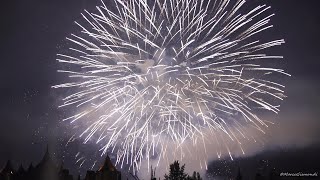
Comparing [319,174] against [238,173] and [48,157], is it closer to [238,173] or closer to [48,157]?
[238,173]

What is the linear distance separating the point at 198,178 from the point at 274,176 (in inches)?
873

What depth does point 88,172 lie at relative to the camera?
83000mm

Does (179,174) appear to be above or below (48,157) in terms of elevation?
below

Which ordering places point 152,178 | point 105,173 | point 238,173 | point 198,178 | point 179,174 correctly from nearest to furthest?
point 179,174, point 152,178, point 198,178, point 105,173, point 238,173

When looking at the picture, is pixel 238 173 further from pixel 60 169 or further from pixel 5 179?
pixel 5 179

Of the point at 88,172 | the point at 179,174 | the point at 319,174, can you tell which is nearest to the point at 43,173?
the point at 88,172

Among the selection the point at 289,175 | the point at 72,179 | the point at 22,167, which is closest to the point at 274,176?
the point at 289,175

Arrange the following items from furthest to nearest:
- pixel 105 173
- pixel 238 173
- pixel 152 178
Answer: pixel 238 173
pixel 105 173
pixel 152 178

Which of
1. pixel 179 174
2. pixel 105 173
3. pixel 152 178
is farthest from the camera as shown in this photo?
pixel 105 173

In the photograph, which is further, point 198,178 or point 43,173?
point 43,173

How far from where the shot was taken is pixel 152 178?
59406mm

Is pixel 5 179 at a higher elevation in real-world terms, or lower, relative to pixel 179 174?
higher

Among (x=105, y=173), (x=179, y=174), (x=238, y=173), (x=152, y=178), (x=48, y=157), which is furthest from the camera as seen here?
(x=238, y=173)

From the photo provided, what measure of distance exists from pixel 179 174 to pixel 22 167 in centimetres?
4568
